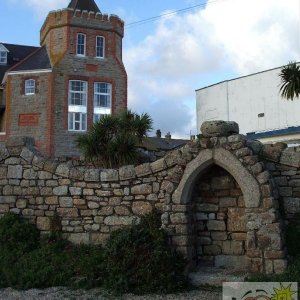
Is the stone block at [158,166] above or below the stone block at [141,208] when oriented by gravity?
above

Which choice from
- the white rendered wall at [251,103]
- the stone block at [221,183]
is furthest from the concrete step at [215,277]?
the white rendered wall at [251,103]

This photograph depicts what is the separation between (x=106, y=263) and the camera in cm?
852

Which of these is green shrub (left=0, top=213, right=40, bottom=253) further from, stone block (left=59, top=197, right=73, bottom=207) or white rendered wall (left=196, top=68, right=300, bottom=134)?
white rendered wall (left=196, top=68, right=300, bottom=134)

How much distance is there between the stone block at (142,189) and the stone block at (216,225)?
1.33 m

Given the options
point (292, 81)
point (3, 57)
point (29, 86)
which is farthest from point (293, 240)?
point (3, 57)

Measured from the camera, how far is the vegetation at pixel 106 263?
26.7 ft

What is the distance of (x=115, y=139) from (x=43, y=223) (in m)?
4.42

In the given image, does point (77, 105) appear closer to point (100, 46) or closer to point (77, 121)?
point (77, 121)

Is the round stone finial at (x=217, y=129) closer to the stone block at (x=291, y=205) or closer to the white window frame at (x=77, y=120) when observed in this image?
the stone block at (x=291, y=205)

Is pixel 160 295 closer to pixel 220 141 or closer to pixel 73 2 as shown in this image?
pixel 220 141

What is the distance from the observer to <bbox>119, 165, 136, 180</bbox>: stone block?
9.48 meters

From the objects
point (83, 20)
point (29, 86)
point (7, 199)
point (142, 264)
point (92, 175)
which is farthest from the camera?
point (83, 20)

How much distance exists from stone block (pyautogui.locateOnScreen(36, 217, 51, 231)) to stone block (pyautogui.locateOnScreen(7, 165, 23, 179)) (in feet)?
3.50

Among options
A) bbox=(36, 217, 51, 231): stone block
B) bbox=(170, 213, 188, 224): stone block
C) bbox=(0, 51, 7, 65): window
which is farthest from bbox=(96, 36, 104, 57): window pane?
bbox=(170, 213, 188, 224): stone block
